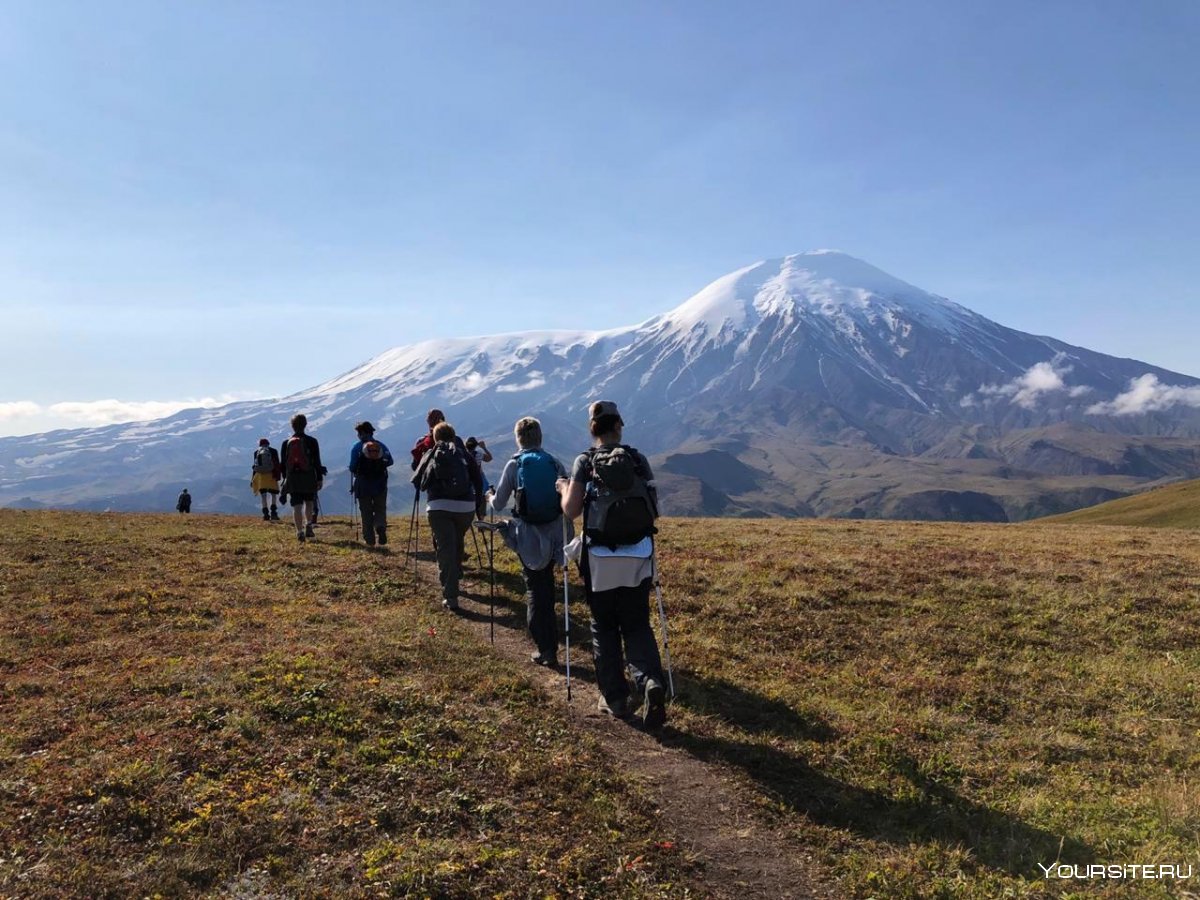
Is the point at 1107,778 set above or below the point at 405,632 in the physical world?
below

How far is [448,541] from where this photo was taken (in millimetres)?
15852

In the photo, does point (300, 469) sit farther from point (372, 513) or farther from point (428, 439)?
point (428, 439)

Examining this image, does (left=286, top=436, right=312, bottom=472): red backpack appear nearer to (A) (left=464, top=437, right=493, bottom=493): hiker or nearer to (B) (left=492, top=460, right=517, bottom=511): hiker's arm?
(A) (left=464, top=437, right=493, bottom=493): hiker

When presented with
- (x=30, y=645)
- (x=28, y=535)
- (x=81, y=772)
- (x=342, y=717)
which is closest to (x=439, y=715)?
(x=342, y=717)

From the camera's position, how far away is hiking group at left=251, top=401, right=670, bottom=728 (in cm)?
986

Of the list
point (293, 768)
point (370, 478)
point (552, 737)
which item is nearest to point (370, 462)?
point (370, 478)

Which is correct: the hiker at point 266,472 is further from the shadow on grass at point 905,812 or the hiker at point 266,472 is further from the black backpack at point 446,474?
the shadow on grass at point 905,812

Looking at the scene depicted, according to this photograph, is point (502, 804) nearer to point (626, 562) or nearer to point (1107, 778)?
point (626, 562)

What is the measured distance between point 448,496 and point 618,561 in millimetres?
6766

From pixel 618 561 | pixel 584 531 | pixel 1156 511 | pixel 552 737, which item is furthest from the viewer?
pixel 1156 511

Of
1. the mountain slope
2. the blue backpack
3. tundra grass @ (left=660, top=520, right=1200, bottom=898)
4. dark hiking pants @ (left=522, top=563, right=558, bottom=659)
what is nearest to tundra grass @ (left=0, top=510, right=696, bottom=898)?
dark hiking pants @ (left=522, top=563, right=558, bottom=659)

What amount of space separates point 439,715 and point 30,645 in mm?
8047

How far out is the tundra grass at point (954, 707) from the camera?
741cm

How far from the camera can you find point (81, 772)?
7793mm
